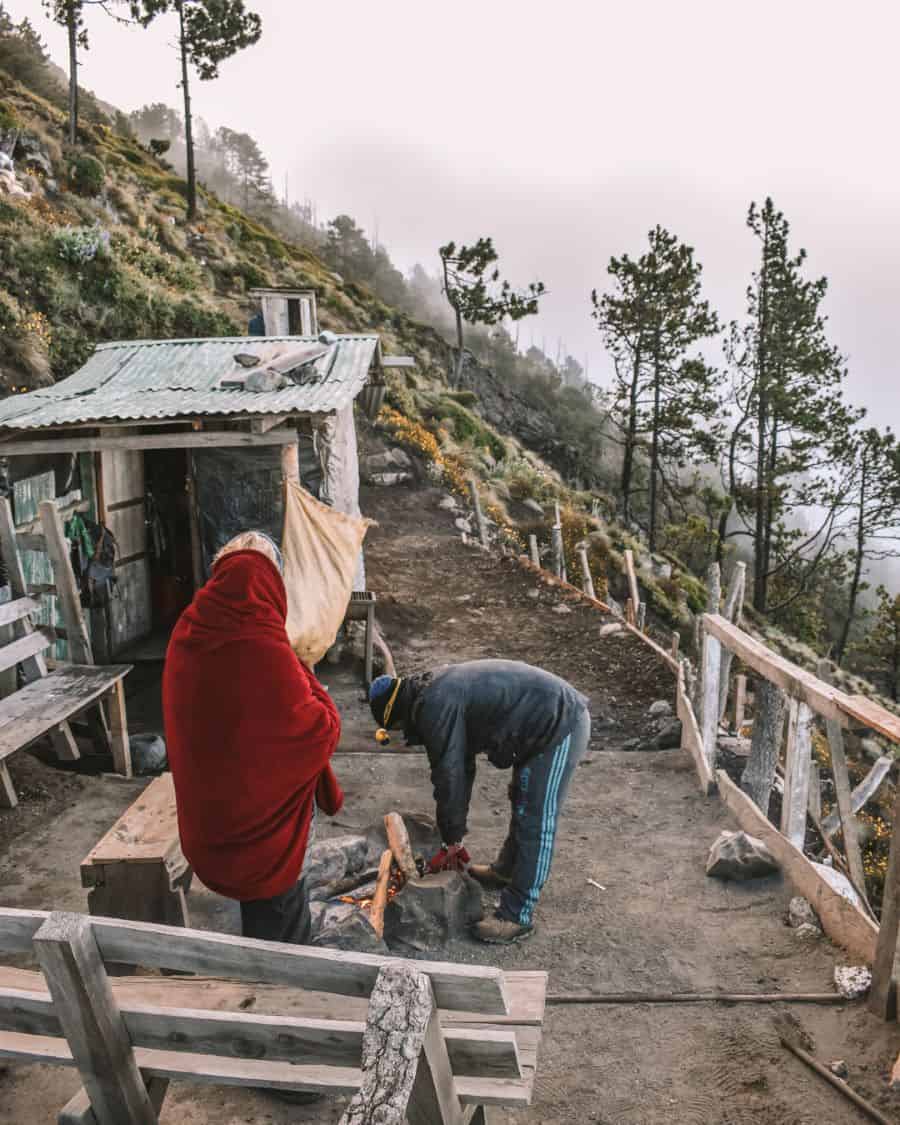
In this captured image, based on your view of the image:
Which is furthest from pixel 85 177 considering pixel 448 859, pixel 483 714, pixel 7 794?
pixel 448 859

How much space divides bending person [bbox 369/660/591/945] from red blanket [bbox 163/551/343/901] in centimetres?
116

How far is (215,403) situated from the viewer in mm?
7855

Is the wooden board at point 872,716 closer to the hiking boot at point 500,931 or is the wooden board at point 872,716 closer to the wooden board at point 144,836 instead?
the hiking boot at point 500,931

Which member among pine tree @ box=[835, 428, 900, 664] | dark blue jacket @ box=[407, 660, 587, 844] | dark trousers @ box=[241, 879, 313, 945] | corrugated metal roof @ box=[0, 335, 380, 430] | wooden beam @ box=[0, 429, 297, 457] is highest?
corrugated metal roof @ box=[0, 335, 380, 430]

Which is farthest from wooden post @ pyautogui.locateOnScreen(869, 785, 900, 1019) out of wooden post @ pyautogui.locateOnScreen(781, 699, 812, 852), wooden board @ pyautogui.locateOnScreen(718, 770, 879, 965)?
wooden post @ pyautogui.locateOnScreen(781, 699, 812, 852)

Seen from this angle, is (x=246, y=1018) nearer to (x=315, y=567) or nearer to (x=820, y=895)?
(x=820, y=895)

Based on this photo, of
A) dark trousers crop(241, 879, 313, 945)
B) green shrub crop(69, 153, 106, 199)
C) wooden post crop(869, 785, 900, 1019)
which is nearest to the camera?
dark trousers crop(241, 879, 313, 945)

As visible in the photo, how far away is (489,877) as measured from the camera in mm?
4855

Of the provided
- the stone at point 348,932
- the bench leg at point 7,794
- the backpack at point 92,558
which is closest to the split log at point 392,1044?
the stone at point 348,932

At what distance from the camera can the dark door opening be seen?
952cm

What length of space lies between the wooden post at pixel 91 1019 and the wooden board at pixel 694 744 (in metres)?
4.40

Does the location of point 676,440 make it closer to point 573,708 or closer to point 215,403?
point 215,403

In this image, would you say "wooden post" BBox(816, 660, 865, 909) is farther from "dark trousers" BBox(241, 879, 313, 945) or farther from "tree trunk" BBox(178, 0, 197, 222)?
"tree trunk" BBox(178, 0, 197, 222)

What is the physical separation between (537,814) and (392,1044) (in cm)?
270
